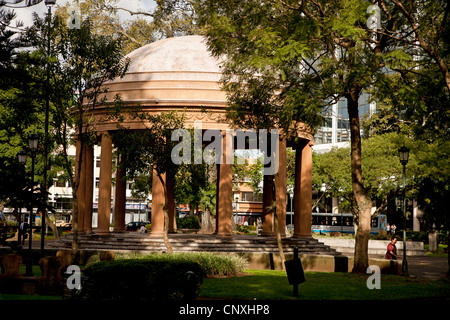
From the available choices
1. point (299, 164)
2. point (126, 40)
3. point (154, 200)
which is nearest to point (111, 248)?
point (154, 200)

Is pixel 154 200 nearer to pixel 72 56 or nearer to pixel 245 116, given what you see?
pixel 245 116

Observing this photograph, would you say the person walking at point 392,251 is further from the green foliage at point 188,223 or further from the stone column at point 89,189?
the green foliage at point 188,223

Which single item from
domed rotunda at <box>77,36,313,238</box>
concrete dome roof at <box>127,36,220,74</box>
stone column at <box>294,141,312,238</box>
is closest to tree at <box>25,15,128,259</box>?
domed rotunda at <box>77,36,313,238</box>

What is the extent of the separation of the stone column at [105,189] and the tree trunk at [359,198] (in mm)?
14940

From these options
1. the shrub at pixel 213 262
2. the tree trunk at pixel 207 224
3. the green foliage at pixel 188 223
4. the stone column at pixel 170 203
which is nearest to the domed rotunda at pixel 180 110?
the stone column at pixel 170 203

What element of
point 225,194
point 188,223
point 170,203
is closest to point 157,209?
point 225,194

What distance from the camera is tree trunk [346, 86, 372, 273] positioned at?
24.1 metres

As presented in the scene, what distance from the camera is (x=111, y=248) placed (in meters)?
31.0

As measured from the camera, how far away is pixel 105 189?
3372cm

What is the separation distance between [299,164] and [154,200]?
31.5 ft

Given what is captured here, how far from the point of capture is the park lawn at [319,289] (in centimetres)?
1731

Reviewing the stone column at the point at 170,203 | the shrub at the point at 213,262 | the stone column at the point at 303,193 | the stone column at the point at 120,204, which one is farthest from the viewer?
the stone column at the point at 120,204
